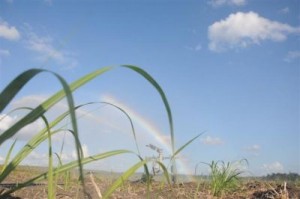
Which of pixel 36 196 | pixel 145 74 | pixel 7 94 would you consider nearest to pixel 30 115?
pixel 7 94

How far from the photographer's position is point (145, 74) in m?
1.57

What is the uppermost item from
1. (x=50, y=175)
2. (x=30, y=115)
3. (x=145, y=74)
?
(x=145, y=74)

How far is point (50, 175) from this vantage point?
1848 millimetres

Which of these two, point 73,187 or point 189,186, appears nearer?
point 73,187

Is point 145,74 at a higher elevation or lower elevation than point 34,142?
higher

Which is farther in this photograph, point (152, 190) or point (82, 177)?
point (152, 190)

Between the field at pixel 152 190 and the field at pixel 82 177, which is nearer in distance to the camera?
the field at pixel 82 177

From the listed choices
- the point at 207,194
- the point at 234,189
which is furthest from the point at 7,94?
the point at 234,189

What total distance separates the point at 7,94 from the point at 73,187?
147 inches

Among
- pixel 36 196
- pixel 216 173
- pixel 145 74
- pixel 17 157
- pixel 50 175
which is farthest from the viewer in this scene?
pixel 216 173

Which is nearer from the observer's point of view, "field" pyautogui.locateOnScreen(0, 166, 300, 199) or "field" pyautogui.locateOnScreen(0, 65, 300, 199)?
"field" pyautogui.locateOnScreen(0, 65, 300, 199)

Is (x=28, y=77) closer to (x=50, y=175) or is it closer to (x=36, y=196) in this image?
(x=50, y=175)

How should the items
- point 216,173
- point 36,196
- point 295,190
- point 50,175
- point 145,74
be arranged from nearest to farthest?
point 145,74 < point 50,175 < point 36,196 < point 295,190 < point 216,173

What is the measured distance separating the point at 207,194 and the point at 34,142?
4.41 metres
